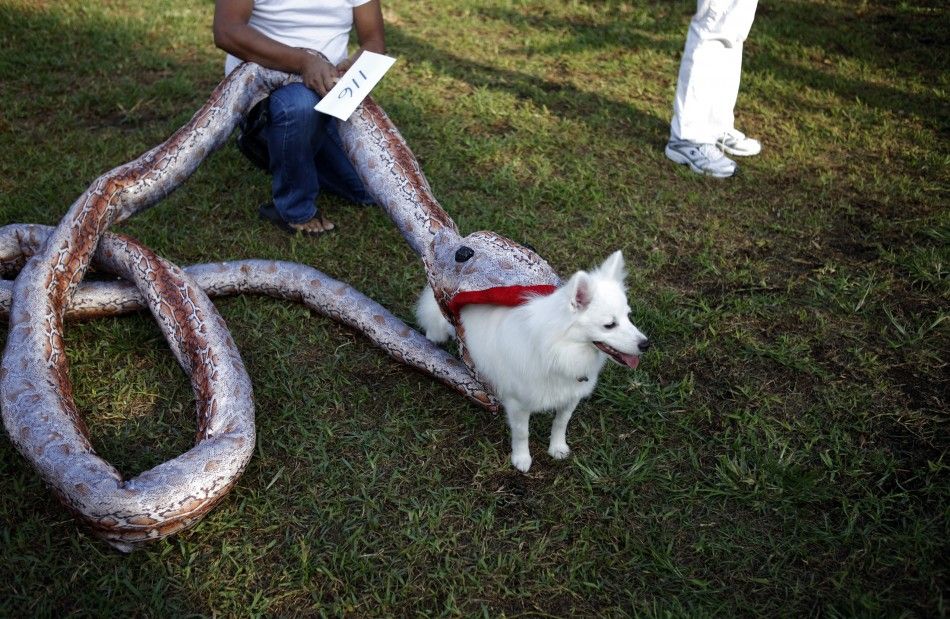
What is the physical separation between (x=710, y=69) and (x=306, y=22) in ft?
8.16

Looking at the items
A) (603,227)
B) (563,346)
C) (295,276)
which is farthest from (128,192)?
(603,227)

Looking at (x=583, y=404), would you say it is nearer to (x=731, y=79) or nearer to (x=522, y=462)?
(x=522, y=462)

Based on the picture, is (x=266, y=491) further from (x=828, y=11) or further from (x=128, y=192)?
(x=828, y=11)

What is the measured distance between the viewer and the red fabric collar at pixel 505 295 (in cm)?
269

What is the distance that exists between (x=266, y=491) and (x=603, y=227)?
2.41 meters

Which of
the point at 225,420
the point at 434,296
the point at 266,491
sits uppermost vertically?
the point at 434,296

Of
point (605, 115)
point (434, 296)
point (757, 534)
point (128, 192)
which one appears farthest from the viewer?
point (605, 115)

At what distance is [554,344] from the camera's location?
251 centimetres

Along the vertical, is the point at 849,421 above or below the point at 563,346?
below

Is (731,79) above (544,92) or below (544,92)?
above

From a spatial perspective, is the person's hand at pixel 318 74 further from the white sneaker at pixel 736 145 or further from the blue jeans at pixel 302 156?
the white sneaker at pixel 736 145

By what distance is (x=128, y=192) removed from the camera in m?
3.33

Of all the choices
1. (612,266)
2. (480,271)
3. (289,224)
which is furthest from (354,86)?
(612,266)

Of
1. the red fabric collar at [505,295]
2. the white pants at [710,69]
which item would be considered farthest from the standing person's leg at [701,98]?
the red fabric collar at [505,295]
